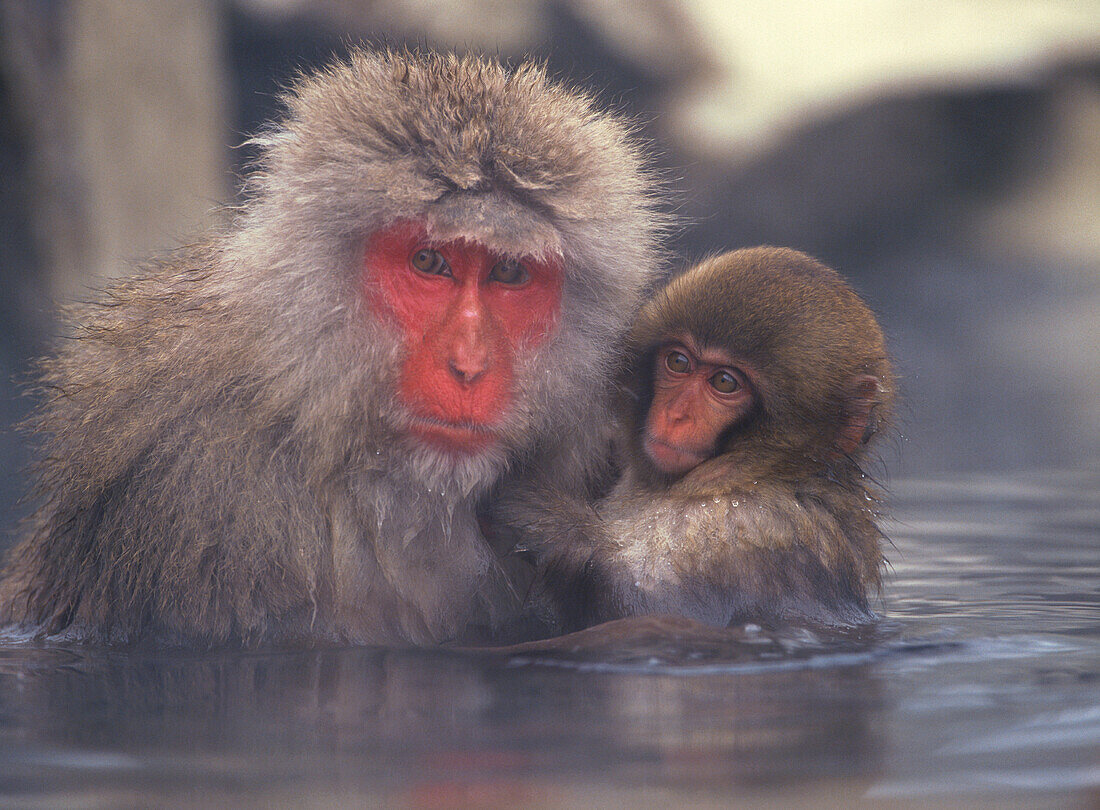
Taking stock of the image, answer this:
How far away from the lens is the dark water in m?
1.93

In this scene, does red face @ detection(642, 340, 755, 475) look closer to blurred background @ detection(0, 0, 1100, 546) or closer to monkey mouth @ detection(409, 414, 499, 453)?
monkey mouth @ detection(409, 414, 499, 453)

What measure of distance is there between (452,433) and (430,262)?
1.31ft

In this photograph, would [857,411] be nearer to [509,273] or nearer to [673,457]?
[673,457]

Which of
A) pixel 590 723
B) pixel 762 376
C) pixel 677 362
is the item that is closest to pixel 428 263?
pixel 677 362

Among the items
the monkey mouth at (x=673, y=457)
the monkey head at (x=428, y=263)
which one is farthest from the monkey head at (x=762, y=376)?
the monkey head at (x=428, y=263)

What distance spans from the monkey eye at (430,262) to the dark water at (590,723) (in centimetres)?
88

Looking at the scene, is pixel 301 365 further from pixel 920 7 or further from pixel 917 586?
pixel 920 7

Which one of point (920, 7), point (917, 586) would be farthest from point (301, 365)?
point (920, 7)

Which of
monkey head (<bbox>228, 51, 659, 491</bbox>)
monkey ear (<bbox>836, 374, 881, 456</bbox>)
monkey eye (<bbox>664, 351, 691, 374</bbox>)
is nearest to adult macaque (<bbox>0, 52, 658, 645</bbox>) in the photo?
monkey head (<bbox>228, 51, 659, 491</bbox>)

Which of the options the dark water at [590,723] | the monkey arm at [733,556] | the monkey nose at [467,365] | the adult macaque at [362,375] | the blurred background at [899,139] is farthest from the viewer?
the blurred background at [899,139]

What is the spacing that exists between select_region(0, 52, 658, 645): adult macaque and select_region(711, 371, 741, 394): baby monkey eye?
277mm

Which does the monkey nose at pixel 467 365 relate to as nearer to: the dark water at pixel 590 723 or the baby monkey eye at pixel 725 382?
the dark water at pixel 590 723

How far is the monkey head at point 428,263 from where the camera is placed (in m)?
2.93

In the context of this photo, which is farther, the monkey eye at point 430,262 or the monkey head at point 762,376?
the monkey head at point 762,376
